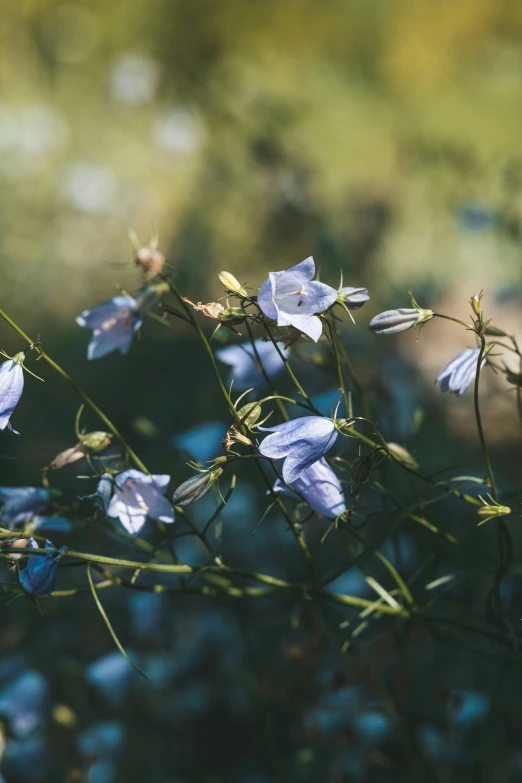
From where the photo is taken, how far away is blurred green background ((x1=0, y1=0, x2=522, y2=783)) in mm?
1805

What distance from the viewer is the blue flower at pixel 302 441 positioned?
92cm

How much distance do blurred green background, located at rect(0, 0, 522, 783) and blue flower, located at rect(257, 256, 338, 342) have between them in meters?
0.19

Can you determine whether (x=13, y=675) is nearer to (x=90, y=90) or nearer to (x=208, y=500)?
(x=208, y=500)

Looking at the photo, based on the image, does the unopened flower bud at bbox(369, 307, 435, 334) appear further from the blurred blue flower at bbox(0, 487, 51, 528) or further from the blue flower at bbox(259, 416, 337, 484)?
the blurred blue flower at bbox(0, 487, 51, 528)

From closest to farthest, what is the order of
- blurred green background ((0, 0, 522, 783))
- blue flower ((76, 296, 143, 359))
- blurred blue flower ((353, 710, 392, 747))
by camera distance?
blue flower ((76, 296, 143, 359)) < blurred blue flower ((353, 710, 392, 747)) < blurred green background ((0, 0, 522, 783))

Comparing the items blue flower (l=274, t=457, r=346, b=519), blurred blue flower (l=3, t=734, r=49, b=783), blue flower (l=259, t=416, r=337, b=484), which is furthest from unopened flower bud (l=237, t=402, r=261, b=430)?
blurred blue flower (l=3, t=734, r=49, b=783)

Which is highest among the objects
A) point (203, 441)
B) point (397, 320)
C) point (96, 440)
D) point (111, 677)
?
point (397, 320)

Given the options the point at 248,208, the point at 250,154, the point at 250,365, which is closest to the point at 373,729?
the point at 250,365

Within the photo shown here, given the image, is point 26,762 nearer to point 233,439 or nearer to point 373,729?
point 373,729

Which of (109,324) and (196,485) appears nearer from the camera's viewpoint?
(196,485)

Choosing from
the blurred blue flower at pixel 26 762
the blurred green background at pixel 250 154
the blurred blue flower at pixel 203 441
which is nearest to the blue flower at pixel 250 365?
the blurred blue flower at pixel 203 441

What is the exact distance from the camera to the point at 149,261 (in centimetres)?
96

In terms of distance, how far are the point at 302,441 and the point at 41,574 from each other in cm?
33

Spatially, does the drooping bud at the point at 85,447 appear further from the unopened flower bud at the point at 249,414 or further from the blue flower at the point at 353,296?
the blue flower at the point at 353,296
